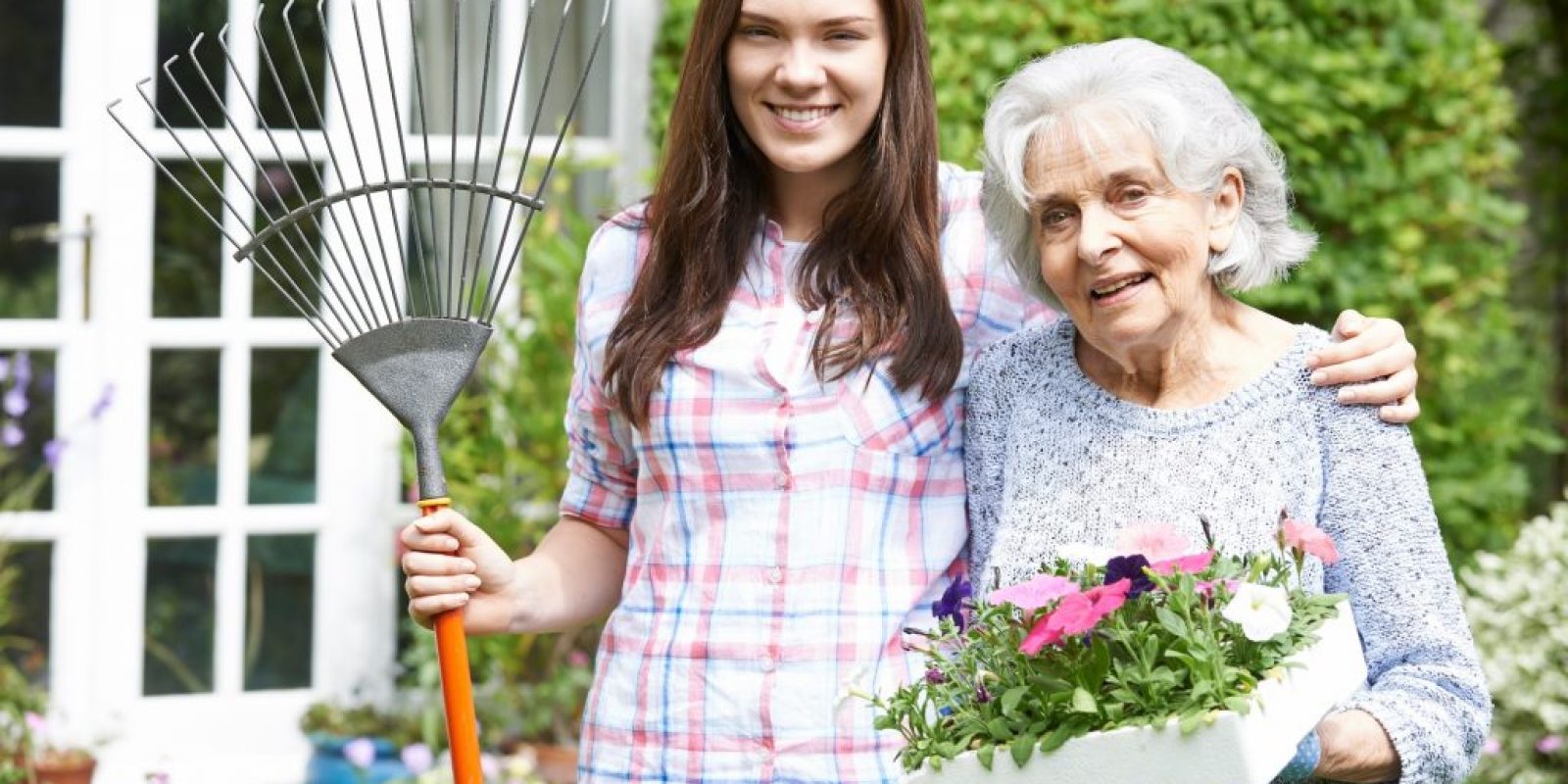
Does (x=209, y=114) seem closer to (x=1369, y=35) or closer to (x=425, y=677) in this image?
(x=425, y=677)

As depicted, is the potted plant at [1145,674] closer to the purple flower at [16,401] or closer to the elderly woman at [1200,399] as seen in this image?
the elderly woman at [1200,399]

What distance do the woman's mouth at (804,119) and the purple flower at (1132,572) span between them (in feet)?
2.02

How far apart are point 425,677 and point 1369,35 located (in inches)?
87.1

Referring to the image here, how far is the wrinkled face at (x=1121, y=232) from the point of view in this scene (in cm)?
170

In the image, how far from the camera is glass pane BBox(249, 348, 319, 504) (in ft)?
12.6

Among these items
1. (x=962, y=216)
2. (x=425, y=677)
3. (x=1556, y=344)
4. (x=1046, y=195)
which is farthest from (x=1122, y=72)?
(x=1556, y=344)

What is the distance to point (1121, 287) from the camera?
1.72 meters

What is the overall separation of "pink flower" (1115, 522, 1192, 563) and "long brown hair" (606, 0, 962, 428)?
1.41ft

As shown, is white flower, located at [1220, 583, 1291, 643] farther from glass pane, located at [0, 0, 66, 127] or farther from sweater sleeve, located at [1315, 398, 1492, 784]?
glass pane, located at [0, 0, 66, 127]

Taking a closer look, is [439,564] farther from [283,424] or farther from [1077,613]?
[283,424]

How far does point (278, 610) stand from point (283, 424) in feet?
1.16

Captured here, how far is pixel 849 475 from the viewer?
1930mm

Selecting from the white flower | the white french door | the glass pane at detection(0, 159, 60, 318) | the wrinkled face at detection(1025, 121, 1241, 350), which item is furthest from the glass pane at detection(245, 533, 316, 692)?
the white flower

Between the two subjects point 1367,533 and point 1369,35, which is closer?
point 1367,533
